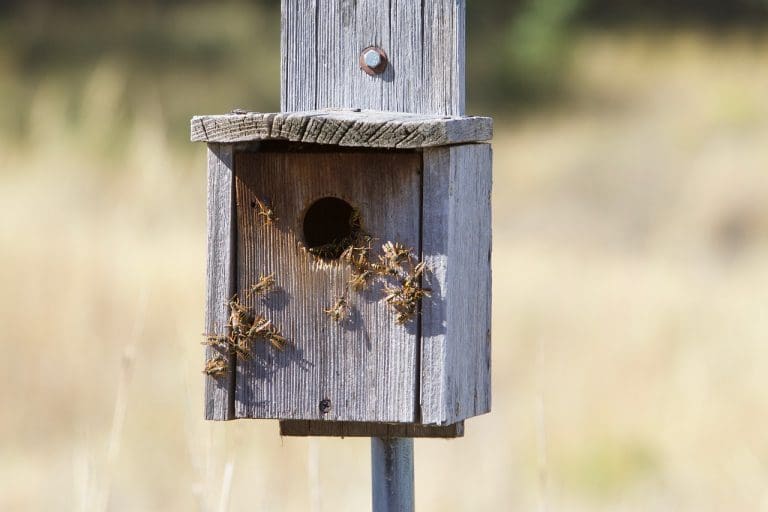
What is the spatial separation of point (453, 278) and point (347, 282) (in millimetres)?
199

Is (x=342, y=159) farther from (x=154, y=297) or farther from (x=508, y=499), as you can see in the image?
(x=154, y=297)

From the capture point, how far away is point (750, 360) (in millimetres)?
5680

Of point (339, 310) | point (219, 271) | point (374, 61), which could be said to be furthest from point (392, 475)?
point (374, 61)

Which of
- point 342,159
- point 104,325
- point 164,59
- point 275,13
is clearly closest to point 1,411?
point 104,325

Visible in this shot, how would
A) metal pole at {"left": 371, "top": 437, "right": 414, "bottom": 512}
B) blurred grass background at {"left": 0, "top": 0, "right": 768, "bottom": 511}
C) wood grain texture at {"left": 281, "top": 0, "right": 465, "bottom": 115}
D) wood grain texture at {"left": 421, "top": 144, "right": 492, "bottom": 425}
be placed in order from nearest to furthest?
wood grain texture at {"left": 421, "top": 144, "right": 492, "bottom": 425}, metal pole at {"left": 371, "top": 437, "right": 414, "bottom": 512}, wood grain texture at {"left": 281, "top": 0, "right": 465, "bottom": 115}, blurred grass background at {"left": 0, "top": 0, "right": 768, "bottom": 511}

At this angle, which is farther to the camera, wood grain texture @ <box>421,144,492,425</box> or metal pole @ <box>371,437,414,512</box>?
metal pole @ <box>371,437,414,512</box>

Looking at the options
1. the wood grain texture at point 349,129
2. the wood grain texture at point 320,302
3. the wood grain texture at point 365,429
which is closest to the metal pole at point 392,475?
the wood grain texture at point 365,429

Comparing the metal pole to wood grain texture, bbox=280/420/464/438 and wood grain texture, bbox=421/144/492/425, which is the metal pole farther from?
wood grain texture, bbox=421/144/492/425

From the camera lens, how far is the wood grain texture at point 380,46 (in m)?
2.32

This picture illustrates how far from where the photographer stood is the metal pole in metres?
2.16

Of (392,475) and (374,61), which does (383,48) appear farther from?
(392,475)

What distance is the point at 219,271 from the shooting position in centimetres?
212

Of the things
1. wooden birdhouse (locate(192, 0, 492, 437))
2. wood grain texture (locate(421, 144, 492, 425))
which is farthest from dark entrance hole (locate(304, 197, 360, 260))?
wood grain texture (locate(421, 144, 492, 425))

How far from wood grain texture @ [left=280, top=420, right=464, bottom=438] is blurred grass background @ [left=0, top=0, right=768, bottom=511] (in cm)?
14
